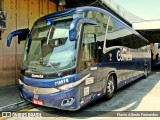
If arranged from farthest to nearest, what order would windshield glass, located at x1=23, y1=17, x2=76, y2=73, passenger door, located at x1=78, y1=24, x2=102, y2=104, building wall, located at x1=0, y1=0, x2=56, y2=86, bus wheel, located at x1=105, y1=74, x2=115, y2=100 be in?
1. building wall, located at x1=0, y1=0, x2=56, y2=86
2. bus wheel, located at x1=105, y1=74, x2=115, y2=100
3. passenger door, located at x1=78, y1=24, x2=102, y2=104
4. windshield glass, located at x1=23, y1=17, x2=76, y2=73

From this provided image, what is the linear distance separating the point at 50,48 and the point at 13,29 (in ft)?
15.9

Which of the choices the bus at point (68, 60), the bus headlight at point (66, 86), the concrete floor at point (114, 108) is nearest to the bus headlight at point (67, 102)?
the bus at point (68, 60)

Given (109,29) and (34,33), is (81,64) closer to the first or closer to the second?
(34,33)

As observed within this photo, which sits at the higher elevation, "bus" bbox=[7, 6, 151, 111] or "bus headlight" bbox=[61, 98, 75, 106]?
"bus" bbox=[7, 6, 151, 111]

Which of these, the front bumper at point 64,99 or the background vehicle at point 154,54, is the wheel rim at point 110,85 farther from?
the background vehicle at point 154,54

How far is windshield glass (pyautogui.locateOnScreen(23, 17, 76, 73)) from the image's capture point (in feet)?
18.4

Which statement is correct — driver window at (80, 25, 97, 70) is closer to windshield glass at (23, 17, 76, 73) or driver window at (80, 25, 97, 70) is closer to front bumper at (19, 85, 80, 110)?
windshield glass at (23, 17, 76, 73)

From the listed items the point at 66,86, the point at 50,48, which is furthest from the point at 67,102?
the point at 50,48

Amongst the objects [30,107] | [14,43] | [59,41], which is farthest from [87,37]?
[14,43]

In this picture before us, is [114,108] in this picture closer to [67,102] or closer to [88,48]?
[67,102]

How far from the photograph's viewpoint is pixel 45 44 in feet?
20.1

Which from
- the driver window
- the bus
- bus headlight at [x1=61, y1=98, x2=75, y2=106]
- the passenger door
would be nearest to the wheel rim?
the bus

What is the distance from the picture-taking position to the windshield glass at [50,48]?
5.60 m

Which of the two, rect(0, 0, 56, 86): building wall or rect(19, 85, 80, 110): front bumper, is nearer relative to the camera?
rect(19, 85, 80, 110): front bumper
